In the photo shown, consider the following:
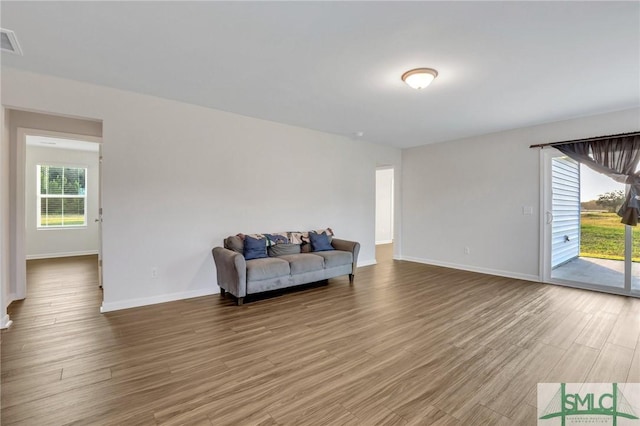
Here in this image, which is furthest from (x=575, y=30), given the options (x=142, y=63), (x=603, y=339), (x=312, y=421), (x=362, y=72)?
(x=142, y=63)

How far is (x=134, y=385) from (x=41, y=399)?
0.52m

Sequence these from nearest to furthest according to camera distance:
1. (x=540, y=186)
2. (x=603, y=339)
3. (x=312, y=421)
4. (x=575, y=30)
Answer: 1. (x=312, y=421)
2. (x=575, y=30)
3. (x=603, y=339)
4. (x=540, y=186)

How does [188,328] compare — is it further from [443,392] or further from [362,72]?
[362,72]

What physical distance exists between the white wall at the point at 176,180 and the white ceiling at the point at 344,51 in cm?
26

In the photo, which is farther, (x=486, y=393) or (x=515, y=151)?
(x=515, y=151)

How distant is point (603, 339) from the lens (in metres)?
2.67

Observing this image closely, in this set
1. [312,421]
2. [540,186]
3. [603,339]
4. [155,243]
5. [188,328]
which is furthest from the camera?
[540,186]

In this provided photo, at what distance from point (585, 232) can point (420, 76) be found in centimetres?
386

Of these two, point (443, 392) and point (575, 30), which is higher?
point (575, 30)

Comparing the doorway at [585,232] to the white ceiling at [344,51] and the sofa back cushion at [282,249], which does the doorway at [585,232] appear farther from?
the sofa back cushion at [282,249]

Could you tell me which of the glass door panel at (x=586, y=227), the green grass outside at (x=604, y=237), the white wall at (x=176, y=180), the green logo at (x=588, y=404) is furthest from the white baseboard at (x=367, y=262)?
the green logo at (x=588, y=404)

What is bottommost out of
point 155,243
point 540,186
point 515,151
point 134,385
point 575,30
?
point 134,385

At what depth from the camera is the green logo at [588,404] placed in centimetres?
171

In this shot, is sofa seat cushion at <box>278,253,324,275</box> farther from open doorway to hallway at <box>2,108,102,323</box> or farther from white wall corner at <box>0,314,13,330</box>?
open doorway to hallway at <box>2,108,102,323</box>
